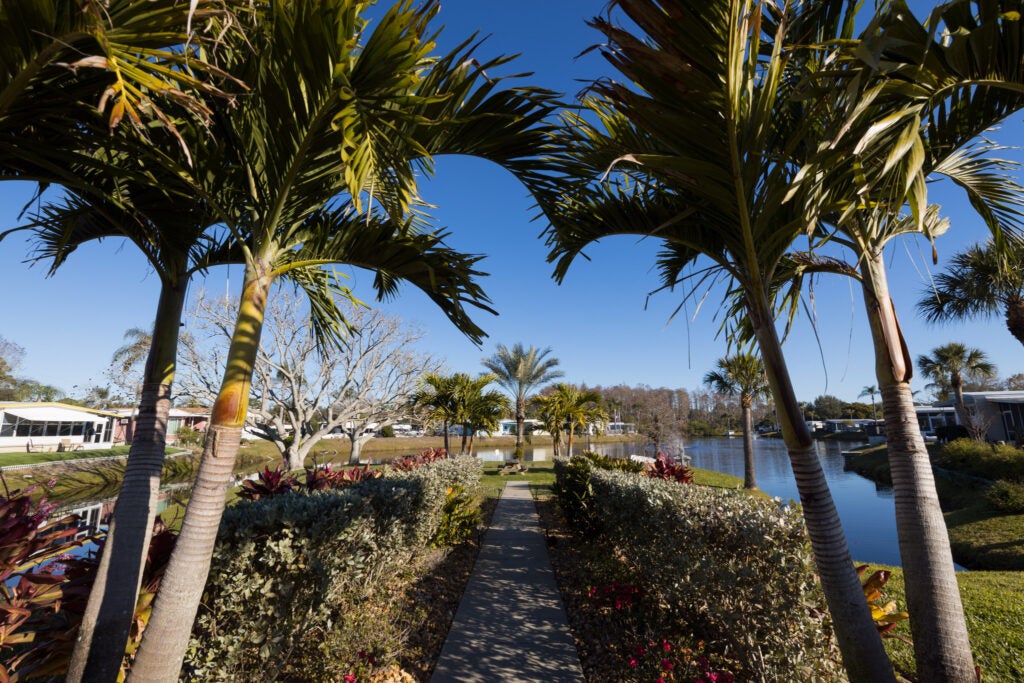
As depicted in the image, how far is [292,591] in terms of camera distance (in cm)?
294

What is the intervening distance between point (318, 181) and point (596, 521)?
21.9ft

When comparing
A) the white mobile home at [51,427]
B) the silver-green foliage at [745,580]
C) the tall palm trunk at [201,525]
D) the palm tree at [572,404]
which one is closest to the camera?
the tall palm trunk at [201,525]

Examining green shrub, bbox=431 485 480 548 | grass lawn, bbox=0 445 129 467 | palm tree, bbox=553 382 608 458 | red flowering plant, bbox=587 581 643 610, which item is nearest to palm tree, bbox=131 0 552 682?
red flowering plant, bbox=587 581 643 610

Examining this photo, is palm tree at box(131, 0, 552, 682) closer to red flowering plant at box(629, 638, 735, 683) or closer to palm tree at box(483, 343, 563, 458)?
red flowering plant at box(629, 638, 735, 683)

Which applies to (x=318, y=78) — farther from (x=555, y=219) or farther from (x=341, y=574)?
(x=341, y=574)

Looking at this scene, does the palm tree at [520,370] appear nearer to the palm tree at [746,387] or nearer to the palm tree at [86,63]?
the palm tree at [746,387]

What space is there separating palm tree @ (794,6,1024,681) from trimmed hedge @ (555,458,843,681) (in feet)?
1.70

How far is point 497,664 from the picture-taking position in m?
3.63

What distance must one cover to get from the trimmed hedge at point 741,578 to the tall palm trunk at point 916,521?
1.54 ft

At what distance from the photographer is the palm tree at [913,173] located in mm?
1856

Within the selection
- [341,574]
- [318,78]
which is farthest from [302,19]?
Answer: [341,574]

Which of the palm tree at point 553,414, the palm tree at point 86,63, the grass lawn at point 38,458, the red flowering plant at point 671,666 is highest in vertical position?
the palm tree at point 86,63

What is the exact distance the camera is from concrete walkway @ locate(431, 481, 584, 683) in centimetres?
351

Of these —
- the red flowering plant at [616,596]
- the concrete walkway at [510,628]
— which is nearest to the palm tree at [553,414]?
the concrete walkway at [510,628]
